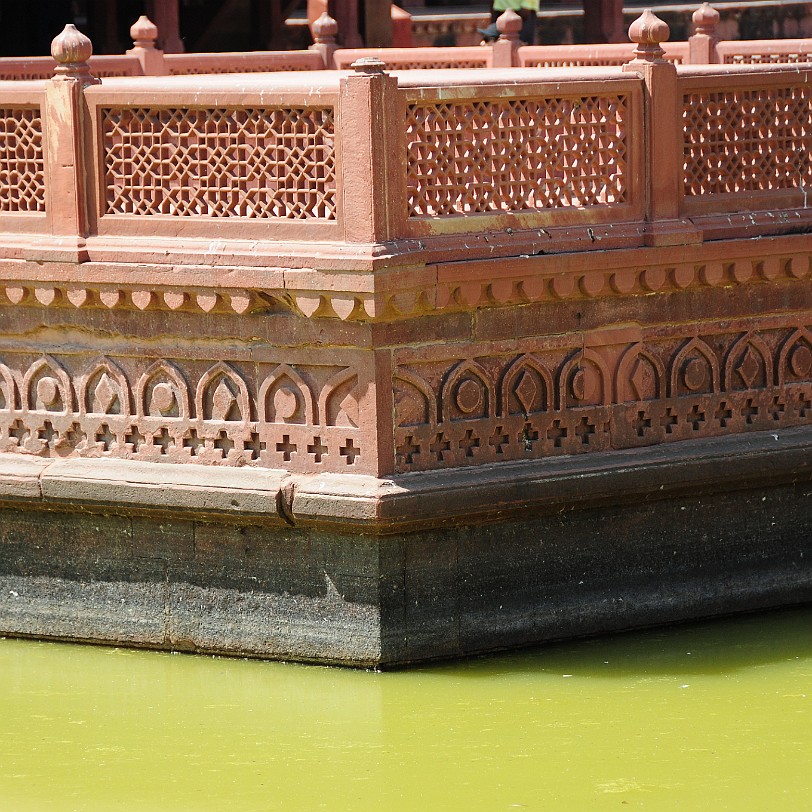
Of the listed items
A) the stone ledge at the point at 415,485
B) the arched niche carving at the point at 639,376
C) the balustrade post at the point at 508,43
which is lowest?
the stone ledge at the point at 415,485

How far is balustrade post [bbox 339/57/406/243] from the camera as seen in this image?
628cm

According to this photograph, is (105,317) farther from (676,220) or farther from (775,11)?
(775,11)

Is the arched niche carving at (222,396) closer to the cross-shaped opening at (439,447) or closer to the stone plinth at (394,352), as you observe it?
the stone plinth at (394,352)

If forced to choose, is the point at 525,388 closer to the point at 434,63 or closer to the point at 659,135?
the point at 659,135

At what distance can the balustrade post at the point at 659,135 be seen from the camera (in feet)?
22.5

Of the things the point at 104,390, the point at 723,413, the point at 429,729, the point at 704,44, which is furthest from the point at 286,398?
the point at 704,44

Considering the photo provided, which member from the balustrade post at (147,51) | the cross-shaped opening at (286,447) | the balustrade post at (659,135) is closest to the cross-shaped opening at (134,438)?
the cross-shaped opening at (286,447)

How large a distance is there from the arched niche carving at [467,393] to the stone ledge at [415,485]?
0.21 metres

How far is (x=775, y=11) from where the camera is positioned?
17875 millimetres

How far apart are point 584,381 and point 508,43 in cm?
496

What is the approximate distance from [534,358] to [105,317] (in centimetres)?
161

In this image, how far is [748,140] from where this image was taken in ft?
23.5

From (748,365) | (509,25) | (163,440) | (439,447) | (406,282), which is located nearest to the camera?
(406,282)

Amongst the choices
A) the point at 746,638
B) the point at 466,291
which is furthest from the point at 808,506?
the point at 466,291
